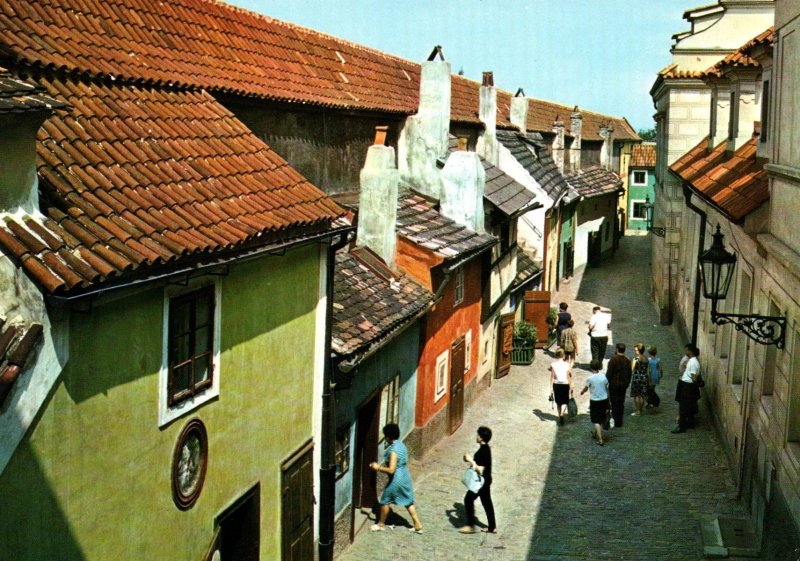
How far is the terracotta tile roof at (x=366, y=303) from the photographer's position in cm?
1210

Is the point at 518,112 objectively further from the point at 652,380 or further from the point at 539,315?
the point at 652,380

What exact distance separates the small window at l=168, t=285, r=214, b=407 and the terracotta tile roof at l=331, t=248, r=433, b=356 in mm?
Result: 3074

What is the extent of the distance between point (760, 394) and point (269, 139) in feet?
23.5

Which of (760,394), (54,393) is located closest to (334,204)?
(54,393)

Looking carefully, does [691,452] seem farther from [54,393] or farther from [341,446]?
[54,393]

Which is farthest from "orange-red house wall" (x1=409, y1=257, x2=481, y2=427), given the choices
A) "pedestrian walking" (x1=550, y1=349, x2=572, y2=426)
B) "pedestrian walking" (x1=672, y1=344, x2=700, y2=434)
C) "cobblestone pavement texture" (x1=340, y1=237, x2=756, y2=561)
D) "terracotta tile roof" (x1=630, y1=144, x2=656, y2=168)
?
"terracotta tile roof" (x1=630, y1=144, x2=656, y2=168)

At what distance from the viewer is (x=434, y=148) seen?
19109mm

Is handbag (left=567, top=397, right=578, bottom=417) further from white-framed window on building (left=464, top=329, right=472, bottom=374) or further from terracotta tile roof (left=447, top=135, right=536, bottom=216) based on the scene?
terracotta tile roof (left=447, top=135, right=536, bottom=216)

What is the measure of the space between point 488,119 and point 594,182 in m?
22.7

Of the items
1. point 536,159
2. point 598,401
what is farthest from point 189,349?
point 536,159

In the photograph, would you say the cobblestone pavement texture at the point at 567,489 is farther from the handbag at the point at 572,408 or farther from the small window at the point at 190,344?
the small window at the point at 190,344

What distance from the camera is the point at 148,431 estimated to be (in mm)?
7570

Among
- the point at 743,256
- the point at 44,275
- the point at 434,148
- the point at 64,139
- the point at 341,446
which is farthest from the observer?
the point at 434,148

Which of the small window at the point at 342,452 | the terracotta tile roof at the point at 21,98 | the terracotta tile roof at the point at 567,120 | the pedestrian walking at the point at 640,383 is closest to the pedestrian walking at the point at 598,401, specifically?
the pedestrian walking at the point at 640,383
